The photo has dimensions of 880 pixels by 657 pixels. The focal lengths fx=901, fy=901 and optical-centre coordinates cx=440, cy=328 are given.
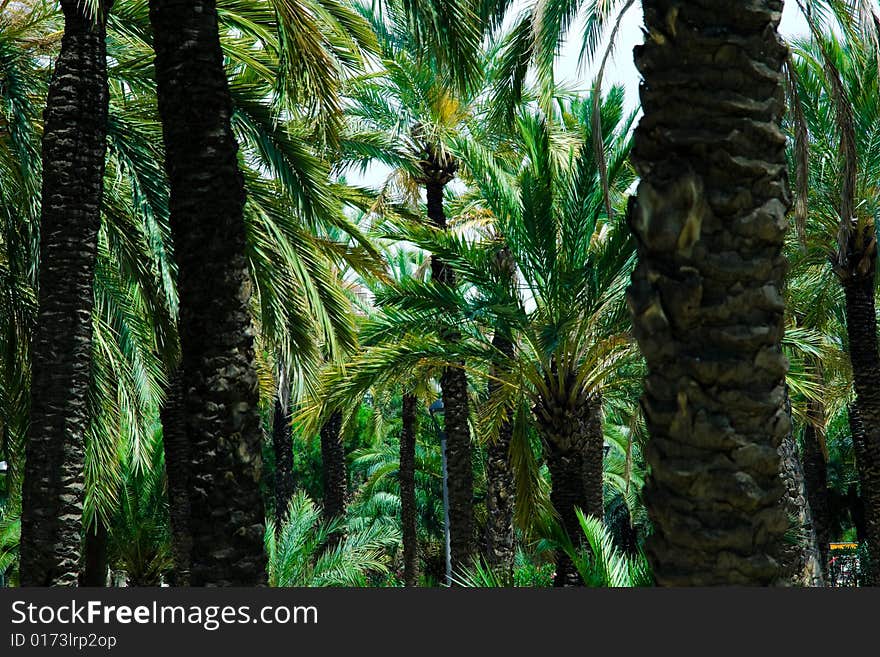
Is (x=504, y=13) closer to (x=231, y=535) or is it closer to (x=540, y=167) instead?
(x=540, y=167)

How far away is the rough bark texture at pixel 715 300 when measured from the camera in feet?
11.7

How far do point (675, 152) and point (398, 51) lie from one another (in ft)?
42.4

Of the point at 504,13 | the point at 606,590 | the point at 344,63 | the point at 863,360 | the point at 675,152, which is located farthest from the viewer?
the point at 863,360

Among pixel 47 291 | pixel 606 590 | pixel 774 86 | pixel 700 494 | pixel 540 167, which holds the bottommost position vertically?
pixel 606 590

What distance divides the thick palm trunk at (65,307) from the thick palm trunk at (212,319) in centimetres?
254

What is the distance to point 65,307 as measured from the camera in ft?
24.5

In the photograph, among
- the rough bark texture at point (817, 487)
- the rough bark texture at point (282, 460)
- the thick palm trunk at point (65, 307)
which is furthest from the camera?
the rough bark texture at point (282, 460)

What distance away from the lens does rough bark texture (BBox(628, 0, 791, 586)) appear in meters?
3.56

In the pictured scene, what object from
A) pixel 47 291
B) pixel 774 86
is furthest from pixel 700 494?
pixel 47 291

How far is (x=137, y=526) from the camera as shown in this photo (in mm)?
22312

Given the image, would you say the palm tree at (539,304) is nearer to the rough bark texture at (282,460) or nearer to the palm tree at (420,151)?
the palm tree at (420,151)

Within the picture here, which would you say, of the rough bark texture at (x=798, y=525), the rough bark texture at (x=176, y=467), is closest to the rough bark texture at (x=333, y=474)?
the rough bark texture at (x=176, y=467)

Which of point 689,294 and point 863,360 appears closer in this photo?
point 689,294

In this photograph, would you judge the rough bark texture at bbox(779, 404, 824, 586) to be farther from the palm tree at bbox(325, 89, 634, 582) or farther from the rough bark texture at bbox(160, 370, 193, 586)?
the rough bark texture at bbox(160, 370, 193, 586)
